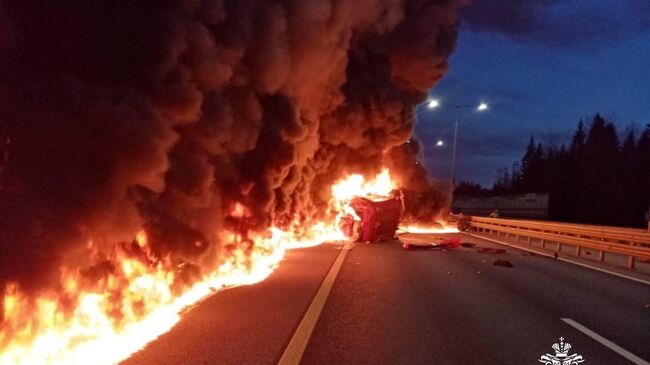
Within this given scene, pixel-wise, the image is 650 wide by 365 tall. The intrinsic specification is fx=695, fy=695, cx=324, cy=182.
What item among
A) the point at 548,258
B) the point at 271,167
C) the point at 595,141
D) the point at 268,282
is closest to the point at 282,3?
the point at 271,167

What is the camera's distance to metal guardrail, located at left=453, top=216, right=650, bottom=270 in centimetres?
1853

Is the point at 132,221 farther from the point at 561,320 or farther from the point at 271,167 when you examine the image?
the point at 271,167

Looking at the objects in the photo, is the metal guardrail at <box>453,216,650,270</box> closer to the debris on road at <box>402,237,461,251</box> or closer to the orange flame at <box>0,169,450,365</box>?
the debris on road at <box>402,237,461,251</box>

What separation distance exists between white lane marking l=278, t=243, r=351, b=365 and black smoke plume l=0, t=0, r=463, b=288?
205 centimetres

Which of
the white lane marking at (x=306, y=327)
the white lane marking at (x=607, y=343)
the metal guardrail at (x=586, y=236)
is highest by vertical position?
the metal guardrail at (x=586, y=236)

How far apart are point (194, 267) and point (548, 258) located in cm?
1236

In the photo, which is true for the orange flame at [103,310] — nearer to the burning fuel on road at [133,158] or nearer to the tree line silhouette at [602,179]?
the burning fuel on road at [133,158]

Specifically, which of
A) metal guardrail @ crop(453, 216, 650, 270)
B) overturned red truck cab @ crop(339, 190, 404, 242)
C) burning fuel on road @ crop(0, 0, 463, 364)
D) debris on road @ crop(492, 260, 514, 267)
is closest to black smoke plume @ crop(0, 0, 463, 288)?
burning fuel on road @ crop(0, 0, 463, 364)

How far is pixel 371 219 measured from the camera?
78.0ft

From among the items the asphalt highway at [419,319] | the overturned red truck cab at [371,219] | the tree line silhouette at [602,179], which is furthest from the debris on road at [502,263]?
the tree line silhouette at [602,179]

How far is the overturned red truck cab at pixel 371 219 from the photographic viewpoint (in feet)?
78.5

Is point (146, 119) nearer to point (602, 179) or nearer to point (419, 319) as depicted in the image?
point (419, 319)

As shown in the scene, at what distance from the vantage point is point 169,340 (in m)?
7.71

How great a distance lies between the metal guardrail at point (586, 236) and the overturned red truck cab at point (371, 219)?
5.53 metres
